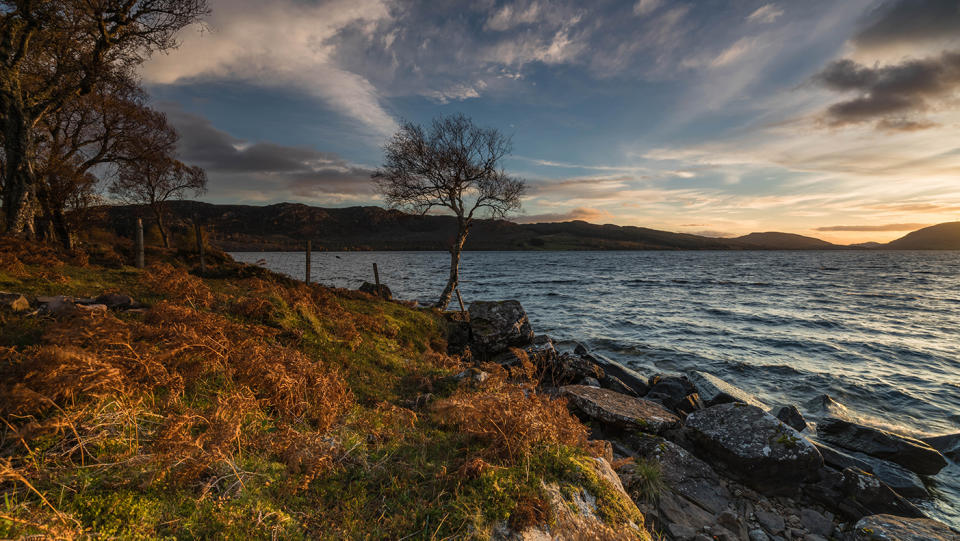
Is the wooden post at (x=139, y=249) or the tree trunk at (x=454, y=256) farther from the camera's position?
the tree trunk at (x=454, y=256)

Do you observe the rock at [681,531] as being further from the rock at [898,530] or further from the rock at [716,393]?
the rock at [716,393]

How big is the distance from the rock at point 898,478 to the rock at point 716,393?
9.54ft

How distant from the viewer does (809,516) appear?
7184mm

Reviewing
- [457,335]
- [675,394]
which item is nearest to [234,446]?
[675,394]

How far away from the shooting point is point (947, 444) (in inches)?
388

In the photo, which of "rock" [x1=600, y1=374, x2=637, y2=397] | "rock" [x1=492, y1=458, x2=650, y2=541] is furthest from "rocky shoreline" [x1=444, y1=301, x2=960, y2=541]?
"rock" [x1=492, y1=458, x2=650, y2=541]

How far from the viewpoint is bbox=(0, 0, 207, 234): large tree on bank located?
1367 cm

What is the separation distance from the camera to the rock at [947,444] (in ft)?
31.3

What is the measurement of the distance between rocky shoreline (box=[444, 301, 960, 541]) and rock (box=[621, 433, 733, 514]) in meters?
0.02

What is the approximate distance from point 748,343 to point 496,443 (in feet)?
71.8

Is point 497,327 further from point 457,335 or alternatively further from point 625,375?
point 625,375

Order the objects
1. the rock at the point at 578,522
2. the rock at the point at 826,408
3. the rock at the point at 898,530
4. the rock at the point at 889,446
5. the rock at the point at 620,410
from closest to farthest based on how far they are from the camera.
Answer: the rock at the point at 578,522
the rock at the point at 898,530
the rock at the point at 889,446
the rock at the point at 620,410
the rock at the point at 826,408

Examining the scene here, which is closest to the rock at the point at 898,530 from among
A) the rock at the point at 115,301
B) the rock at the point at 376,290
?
the rock at the point at 115,301

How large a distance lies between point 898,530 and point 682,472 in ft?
10.8
